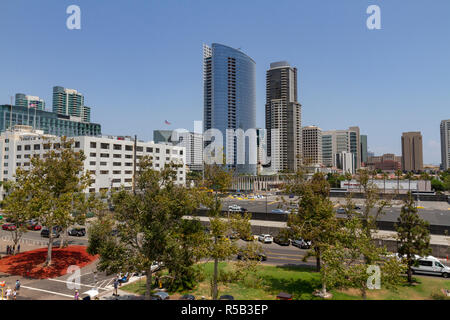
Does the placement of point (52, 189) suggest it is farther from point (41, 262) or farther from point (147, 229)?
point (147, 229)

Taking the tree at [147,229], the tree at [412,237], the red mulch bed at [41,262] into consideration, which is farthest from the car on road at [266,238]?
the tree at [147,229]

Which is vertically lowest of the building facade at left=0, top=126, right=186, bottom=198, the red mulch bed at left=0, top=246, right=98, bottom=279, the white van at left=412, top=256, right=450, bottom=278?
the red mulch bed at left=0, top=246, right=98, bottom=279

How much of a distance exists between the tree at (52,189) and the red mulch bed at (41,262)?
4.62 feet

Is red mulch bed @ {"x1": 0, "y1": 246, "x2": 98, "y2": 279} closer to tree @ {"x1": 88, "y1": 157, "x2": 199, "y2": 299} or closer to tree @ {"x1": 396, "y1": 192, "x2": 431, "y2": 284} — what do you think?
tree @ {"x1": 88, "y1": 157, "x2": 199, "y2": 299}

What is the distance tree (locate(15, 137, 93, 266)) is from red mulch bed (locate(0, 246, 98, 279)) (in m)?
1.41

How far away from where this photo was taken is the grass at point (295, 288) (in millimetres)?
24688

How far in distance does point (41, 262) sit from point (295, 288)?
3076 cm

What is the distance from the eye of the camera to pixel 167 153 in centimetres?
11700

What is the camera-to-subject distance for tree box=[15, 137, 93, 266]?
109ft

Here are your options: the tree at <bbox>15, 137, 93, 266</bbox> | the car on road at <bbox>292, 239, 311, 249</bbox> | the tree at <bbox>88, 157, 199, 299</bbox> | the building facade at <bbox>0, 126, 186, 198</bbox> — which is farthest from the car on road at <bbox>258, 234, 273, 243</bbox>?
the building facade at <bbox>0, 126, 186, 198</bbox>

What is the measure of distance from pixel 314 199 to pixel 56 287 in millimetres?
27773

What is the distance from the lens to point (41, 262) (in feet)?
115

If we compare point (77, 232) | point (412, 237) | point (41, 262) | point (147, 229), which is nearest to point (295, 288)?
point (412, 237)
